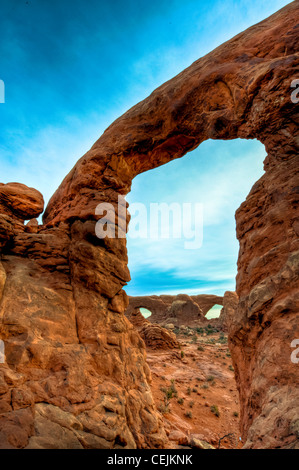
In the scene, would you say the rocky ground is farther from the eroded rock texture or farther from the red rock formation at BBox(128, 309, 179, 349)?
the eroded rock texture

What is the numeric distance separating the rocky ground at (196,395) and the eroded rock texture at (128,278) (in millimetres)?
2644

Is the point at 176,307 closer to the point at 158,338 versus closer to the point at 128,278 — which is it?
the point at 158,338

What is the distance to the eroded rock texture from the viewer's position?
3.68 m

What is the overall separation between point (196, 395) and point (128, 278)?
7687 mm

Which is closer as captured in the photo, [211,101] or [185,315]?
[211,101]

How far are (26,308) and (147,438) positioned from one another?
434 cm

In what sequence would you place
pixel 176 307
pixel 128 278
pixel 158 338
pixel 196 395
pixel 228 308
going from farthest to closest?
pixel 176 307
pixel 228 308
pixel 158 338
pixel 196 395
pixel 128 278

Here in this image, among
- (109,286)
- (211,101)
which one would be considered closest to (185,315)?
(109,286)

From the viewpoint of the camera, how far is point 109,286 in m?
6.71

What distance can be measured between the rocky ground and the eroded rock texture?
264 centimetres

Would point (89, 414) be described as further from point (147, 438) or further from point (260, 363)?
point (260, 363)

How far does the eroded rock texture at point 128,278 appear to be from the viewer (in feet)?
12.1

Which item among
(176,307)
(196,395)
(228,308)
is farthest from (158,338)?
(176,307)

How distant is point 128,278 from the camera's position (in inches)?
290
